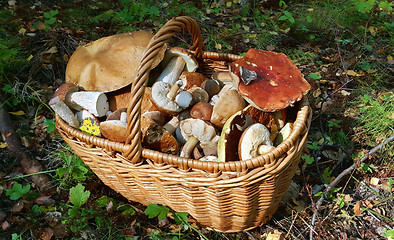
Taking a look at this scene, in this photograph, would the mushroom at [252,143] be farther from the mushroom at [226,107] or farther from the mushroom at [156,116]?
the mushroom at [156,116]

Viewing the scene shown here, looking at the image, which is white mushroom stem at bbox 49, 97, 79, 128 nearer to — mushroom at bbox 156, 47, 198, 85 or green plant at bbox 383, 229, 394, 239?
mushroom at bbox 156, 47, 198, 85

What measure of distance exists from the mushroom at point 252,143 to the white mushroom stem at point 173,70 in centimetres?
81

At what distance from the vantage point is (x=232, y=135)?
172 cm

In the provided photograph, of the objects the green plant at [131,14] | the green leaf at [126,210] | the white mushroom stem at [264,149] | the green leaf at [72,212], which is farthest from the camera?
the green plant at [131,14]

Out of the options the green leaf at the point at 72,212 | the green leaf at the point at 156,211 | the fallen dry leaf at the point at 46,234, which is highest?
the green leaf at the point at 156,211

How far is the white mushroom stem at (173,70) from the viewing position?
2.27 metres


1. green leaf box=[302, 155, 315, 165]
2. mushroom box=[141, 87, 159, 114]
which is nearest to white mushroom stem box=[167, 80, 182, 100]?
mushroom box=[141, 87, 159, 114]

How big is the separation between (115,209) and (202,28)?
272cm

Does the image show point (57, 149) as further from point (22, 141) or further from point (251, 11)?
point (251, 11)

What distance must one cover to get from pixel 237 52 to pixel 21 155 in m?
2.43

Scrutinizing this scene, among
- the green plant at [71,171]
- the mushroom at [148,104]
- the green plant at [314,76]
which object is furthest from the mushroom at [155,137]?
the green plant at [314,76]

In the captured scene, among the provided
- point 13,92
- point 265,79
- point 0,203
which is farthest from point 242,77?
point 13,92

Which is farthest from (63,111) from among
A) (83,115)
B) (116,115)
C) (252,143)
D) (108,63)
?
(252,143)

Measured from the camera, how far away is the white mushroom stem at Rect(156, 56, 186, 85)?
Result: 227cm
